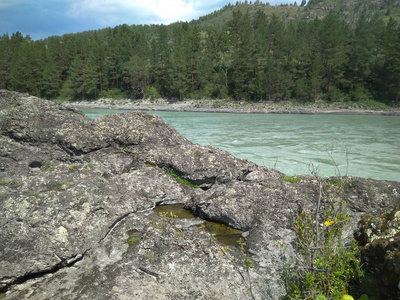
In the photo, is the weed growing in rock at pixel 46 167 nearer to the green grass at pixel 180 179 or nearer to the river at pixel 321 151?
the green grass at pixel 180 179

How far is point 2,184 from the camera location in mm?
4648

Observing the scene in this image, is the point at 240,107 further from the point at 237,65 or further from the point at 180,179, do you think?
the point at 180,179

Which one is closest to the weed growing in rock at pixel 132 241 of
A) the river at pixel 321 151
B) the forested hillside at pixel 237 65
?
the river at pixel 321 151

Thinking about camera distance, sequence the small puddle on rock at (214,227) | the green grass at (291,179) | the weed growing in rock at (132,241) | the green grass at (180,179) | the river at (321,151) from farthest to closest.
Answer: the river at (321,151), the green grass at (180,179), the green grass at (291,179), the small puddle on rock at (214,227), the weed growing in rock at (132,241)

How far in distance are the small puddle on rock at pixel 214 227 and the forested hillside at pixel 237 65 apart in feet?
195

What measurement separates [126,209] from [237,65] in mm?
66555

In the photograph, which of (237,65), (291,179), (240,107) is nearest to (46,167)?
(291,179)

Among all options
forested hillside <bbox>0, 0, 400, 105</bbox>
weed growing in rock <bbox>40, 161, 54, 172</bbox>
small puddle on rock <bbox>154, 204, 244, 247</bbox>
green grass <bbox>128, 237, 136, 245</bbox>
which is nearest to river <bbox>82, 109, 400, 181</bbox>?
small puddle on rock <bbox>154, 204, 244, 247</bbox>

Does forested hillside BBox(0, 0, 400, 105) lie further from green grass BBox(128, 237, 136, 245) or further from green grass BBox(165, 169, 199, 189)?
green grass BBox(128, 237, 136, 245)

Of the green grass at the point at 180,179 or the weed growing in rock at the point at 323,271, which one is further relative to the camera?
the green grass at the point at 180,179

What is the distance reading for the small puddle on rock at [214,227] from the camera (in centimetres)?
459

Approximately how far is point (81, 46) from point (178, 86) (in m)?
39.8

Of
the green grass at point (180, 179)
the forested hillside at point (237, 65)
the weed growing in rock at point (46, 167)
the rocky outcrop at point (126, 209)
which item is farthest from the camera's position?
the forested hillside at point (237, 65)

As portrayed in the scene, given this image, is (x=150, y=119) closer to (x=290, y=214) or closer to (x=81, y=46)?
(x=290, y=214)
